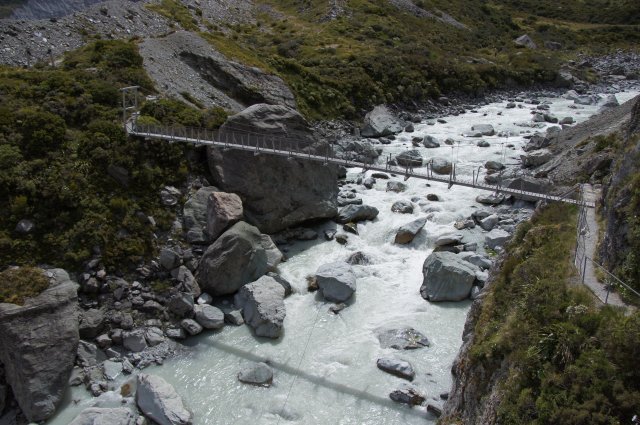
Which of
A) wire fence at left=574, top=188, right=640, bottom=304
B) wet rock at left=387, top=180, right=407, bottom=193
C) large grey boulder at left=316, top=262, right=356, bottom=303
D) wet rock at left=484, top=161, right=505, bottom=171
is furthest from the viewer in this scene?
wet rock at left=484, top=161, right=505, bottom=171

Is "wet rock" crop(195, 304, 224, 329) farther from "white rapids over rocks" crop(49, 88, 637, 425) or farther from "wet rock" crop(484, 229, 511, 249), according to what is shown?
"wet rock" crop(484, 229, 511, 249)

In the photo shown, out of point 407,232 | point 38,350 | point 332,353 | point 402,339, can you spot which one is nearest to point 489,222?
point 407,232

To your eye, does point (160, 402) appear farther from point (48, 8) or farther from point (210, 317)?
point (48, 8)

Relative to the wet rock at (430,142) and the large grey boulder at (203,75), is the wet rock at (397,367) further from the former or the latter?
the wet rock at (430,142)

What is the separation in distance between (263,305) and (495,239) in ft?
38.1

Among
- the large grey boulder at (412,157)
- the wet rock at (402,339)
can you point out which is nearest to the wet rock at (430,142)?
the large grey boulder at (412,157)

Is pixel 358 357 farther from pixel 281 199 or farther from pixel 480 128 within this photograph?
pixel 480 128

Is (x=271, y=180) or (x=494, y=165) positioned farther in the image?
(x=494, y=165)

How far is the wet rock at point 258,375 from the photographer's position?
17.4 meters

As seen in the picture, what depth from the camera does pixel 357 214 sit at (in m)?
28.0

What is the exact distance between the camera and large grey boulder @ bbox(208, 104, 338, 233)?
87.9ft

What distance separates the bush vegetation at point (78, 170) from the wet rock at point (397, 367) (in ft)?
36.9

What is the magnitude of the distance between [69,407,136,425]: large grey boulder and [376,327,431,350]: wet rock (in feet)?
28.5

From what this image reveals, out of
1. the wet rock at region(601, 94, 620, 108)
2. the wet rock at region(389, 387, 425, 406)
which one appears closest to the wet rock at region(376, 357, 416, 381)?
the wet rock at region(389, 387, 425, 406)
